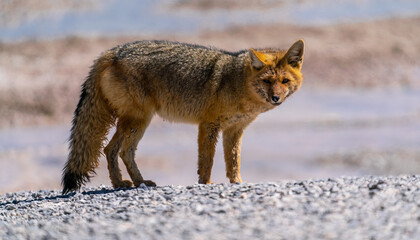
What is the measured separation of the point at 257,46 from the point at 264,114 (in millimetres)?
6461

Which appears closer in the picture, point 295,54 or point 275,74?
point 275,74

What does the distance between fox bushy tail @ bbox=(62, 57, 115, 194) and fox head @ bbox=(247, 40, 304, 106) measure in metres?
2.21

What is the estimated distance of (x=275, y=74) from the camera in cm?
1088

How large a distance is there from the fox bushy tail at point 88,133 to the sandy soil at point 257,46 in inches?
Answer: 774

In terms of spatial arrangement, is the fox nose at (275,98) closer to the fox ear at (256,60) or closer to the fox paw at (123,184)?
the fox ear at (256,60)

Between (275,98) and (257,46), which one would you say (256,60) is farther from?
(257,46)

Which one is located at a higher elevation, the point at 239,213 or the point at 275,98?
the point at 275,98

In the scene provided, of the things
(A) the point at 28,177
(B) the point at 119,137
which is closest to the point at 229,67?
(B) the point at 119,137

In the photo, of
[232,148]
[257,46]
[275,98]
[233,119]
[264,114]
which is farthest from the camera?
[257,46]

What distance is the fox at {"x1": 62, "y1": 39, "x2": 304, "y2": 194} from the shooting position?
10977 millimetres

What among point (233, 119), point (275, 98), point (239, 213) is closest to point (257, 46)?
point (233, 119)

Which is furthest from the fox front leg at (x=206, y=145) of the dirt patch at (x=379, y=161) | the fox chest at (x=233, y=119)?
the dirt patch at (x=379, y=161)

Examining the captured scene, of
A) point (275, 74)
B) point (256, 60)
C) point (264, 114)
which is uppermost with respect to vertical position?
point (264, 114)

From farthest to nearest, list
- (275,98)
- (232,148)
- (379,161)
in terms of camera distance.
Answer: (379,161) < (232,148) < (275,98)
